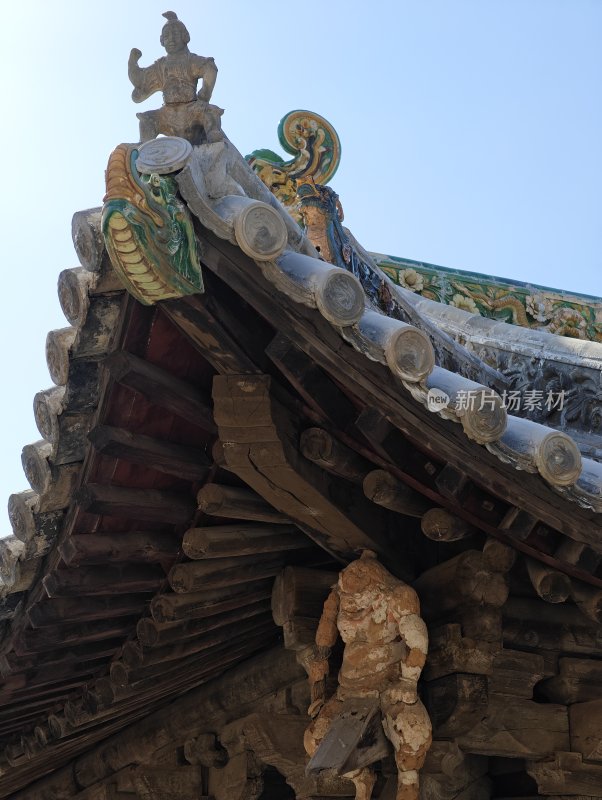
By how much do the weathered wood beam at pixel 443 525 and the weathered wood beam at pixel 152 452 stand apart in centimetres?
118

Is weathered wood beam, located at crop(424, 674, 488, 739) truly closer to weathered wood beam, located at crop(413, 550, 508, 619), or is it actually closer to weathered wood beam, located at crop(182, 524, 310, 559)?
weathered wood beam, located at crop(413, 550, 508, 619)

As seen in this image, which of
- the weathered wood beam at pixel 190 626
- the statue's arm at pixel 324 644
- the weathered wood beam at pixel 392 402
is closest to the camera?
the weathered wood beam at pixel 392 402

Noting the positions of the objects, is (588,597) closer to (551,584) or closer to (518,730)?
(551,584)

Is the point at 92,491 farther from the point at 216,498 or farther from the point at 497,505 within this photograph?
the point at 497,505

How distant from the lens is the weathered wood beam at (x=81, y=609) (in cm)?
692

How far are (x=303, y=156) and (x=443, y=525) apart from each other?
2.78m

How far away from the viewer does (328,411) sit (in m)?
5.55

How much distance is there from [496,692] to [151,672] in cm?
248

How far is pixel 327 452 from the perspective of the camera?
5711 mm

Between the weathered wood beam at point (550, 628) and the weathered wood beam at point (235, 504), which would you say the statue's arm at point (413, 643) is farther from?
the weathered wood beam at point (235, 504)

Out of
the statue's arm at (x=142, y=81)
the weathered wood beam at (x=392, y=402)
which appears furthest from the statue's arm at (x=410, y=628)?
the statue's arm at (x=142, y=81)

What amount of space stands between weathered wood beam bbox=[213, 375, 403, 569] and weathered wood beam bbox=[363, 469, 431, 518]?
220 mm

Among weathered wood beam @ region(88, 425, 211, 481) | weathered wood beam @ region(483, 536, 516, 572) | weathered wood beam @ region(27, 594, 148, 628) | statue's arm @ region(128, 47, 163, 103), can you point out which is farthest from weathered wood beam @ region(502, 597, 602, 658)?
statue's arm @ region(128, 47, 163, 103)

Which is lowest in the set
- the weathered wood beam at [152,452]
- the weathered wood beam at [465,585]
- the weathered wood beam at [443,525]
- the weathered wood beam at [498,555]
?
the weathered wood beam at [465,585]
